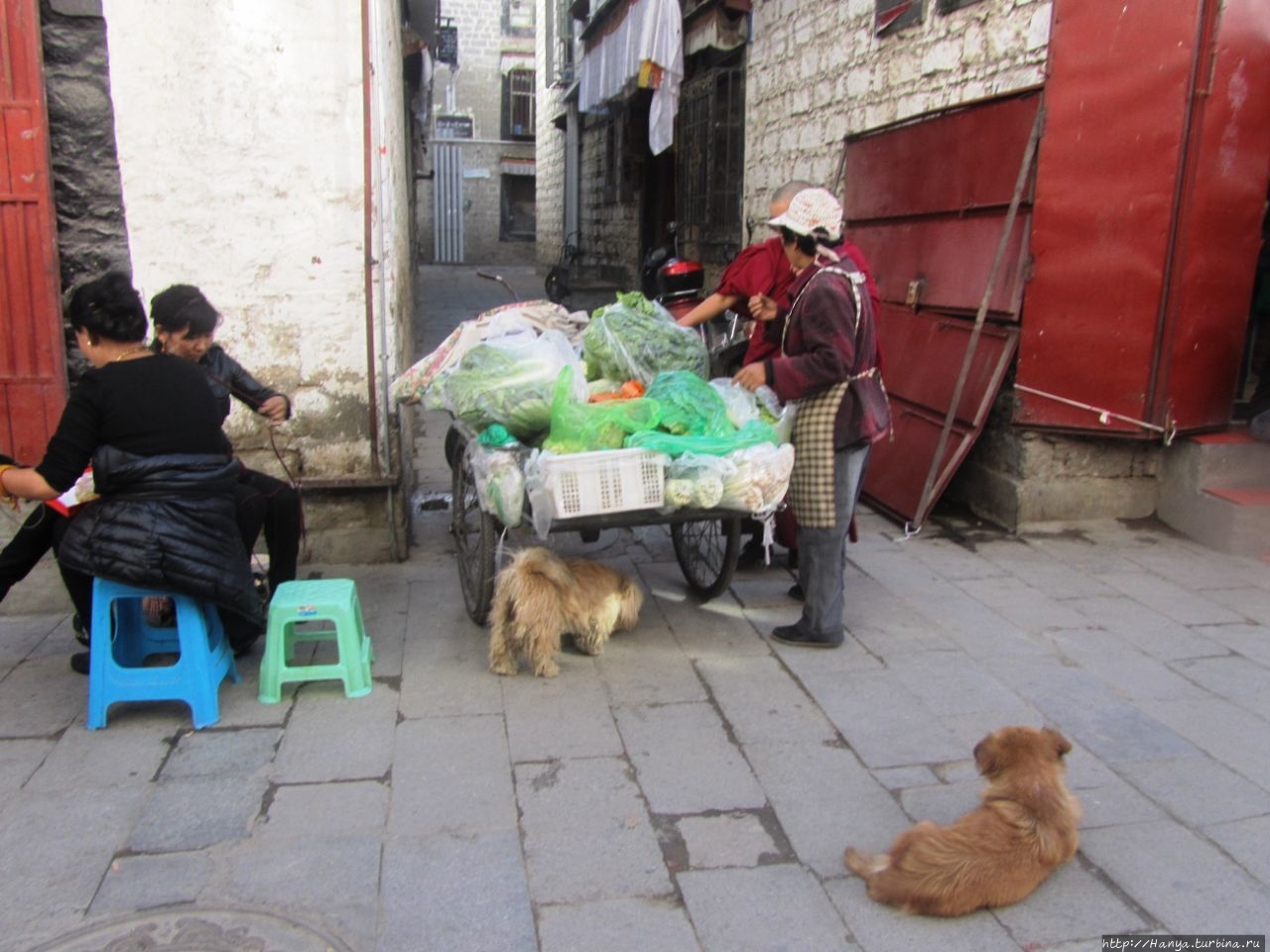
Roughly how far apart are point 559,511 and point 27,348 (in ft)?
8.86

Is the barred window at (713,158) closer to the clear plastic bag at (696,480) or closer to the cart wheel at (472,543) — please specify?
the cart wheel at (472,543)

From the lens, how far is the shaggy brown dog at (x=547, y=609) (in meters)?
3.89

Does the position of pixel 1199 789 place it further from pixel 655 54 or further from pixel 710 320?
pixel 655 54

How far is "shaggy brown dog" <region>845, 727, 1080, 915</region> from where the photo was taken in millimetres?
2578

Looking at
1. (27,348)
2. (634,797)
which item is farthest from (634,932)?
(27,348)

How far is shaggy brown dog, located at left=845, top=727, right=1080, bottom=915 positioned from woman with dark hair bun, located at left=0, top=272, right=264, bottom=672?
7.55 feet

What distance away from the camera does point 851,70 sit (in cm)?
762

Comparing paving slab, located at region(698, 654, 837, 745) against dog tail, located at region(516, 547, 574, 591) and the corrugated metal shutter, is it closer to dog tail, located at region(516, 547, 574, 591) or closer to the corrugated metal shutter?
dog tail, located at region(516, 547, 574, 591)

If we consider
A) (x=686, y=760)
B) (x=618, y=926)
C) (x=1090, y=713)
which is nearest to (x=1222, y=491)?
(x=1090, y=713)

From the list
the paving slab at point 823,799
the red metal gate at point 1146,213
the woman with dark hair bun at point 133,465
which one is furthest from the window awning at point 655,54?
the paving slab at point 823,799

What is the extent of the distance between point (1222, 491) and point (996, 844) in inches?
150

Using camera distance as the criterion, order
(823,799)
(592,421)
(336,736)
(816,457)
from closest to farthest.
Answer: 1. (823,799)
2. (336,736)
3. (592,421)
4. (816,457)

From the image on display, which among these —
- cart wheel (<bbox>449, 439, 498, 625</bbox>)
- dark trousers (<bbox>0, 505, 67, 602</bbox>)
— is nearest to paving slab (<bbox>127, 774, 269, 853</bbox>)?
dark trousers (<bbox>0, 505, 67, 602</bbox>)

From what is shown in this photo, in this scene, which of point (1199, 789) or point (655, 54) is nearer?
point (1199, 789)
